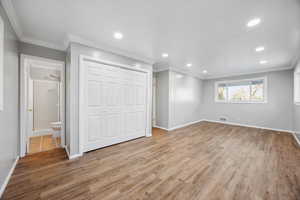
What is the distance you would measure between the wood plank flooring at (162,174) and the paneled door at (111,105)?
39 centimetres

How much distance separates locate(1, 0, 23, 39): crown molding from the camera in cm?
158

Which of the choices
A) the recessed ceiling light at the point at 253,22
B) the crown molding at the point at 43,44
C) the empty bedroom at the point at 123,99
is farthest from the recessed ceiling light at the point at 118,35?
the recessed ceiling light at the point at 253,22

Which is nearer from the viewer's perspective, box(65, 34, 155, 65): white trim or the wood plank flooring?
the wood plank flooring

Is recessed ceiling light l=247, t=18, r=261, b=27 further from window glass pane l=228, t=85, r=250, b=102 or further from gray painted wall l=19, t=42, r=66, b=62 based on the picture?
window glass pane l=228, t=85, r=250, b=102

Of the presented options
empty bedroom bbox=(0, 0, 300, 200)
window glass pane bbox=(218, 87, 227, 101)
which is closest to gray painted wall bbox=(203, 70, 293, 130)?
empty bedroom bbox=(0, 0, 300, 200)

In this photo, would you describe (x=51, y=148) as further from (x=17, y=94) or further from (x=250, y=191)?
(x=250, y=191)

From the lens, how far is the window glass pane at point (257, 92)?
16.4 ft

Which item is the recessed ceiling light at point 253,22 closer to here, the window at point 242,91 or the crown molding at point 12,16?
the crown molding at point 12,16

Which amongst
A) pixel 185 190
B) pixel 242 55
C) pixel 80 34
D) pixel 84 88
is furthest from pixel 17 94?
pixel 242 55

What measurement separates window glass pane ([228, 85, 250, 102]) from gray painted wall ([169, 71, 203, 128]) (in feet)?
4.70

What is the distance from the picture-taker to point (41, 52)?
268 cm

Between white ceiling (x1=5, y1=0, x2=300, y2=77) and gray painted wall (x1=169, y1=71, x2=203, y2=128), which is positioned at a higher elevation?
white ceiling (x1=5, y1=0, x2=300, y2=77)

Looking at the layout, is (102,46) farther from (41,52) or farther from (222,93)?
(222,93)

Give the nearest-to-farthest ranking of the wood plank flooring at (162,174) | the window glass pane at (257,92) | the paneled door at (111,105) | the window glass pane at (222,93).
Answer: the wood plank flooring at (162,174) → the paneled door at (111,105) → the window glass pane at (257,92) → the window glass pane at (222,93)
